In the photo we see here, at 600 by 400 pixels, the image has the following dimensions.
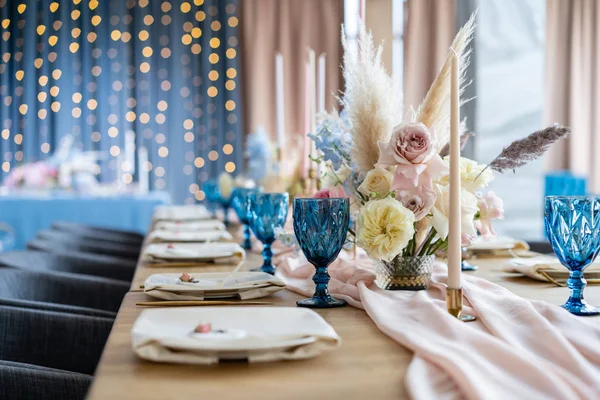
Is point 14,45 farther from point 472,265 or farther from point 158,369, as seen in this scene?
point 158,369

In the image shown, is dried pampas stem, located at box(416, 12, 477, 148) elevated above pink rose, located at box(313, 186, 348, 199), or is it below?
above

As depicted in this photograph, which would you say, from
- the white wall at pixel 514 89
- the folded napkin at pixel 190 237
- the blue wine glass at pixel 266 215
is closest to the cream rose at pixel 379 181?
the blue wine glass at pixel 266 215

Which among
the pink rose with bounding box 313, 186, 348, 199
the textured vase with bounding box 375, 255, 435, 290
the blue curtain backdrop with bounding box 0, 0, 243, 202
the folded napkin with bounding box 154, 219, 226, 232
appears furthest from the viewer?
the blue curtain backdrop with bounding box 0, 0, 243, 202

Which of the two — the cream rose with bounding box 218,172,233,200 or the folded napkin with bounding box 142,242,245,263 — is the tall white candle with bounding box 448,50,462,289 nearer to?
the folded napkin with bounding box 142,242,245,263

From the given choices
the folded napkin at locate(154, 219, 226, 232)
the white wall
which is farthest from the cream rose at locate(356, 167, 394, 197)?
the white wall

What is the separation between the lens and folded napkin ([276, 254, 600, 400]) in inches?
35.8

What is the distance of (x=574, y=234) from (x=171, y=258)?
3.44 feet

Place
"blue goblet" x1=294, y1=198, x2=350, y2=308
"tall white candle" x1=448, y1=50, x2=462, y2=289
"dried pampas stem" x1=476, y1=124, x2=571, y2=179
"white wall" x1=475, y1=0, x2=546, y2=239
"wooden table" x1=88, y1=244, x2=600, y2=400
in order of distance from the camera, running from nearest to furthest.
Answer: "wooden table" x1=88, y1=244, x2=600, y2=400 < "tall white candle" x1=448, y1=50, x2=462, y2=289 < "dried pampas stem" x1=476, y1=124, x2=571, y2=179 < "blue goblet" x1=294, y1=198, x2=350, y2=308 < "white wall" x1=475, y1=0, x2=546, y2=239

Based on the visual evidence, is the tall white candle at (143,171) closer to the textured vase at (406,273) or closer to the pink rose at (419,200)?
the textured vase at (406,273)

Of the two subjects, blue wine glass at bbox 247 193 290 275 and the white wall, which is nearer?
blue wine glass at bbox 247 193 290 275

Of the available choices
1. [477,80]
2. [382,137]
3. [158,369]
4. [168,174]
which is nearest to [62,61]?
[168,174]

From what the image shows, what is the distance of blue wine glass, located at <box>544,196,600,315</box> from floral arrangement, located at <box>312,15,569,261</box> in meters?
0.10

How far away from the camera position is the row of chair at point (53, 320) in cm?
136

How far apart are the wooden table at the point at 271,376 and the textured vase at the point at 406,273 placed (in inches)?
13.7
